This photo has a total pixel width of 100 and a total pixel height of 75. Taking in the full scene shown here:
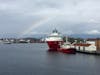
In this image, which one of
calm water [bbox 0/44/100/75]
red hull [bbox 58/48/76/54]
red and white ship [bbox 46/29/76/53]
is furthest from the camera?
red and white ship [bbox 46/29/76/53]

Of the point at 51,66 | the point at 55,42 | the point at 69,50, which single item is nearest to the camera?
the point at 51,66

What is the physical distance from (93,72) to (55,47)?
37915 mm

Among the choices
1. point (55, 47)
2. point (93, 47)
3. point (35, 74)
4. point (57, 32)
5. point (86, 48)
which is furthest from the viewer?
point (57, 32)

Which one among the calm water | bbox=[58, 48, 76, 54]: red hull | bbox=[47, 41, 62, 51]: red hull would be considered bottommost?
the calm water

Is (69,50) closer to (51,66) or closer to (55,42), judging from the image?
(55,42)

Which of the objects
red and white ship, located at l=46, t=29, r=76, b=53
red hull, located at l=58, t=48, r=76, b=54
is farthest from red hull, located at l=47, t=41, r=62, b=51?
red hull, located at l=58, t=48, r=76, b=54

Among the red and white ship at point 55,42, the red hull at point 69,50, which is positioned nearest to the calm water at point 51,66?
the red hull at point 69,50

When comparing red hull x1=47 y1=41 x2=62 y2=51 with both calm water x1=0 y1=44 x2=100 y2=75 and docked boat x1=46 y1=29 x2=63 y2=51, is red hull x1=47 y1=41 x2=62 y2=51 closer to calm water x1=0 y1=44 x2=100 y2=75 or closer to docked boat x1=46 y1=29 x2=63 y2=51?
docked boat x1=46 y1=29 x2=63 y2=51

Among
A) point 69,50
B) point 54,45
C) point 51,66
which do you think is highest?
point 54,45

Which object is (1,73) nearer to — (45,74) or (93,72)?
(45,74)

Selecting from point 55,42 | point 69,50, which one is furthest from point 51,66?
point 55,42

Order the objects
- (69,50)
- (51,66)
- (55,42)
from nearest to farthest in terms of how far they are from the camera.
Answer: (51,66)
(69,50)
(55,42)

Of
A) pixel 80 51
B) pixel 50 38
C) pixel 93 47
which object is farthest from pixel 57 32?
pixel 93 47

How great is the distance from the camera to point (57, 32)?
71.5m
